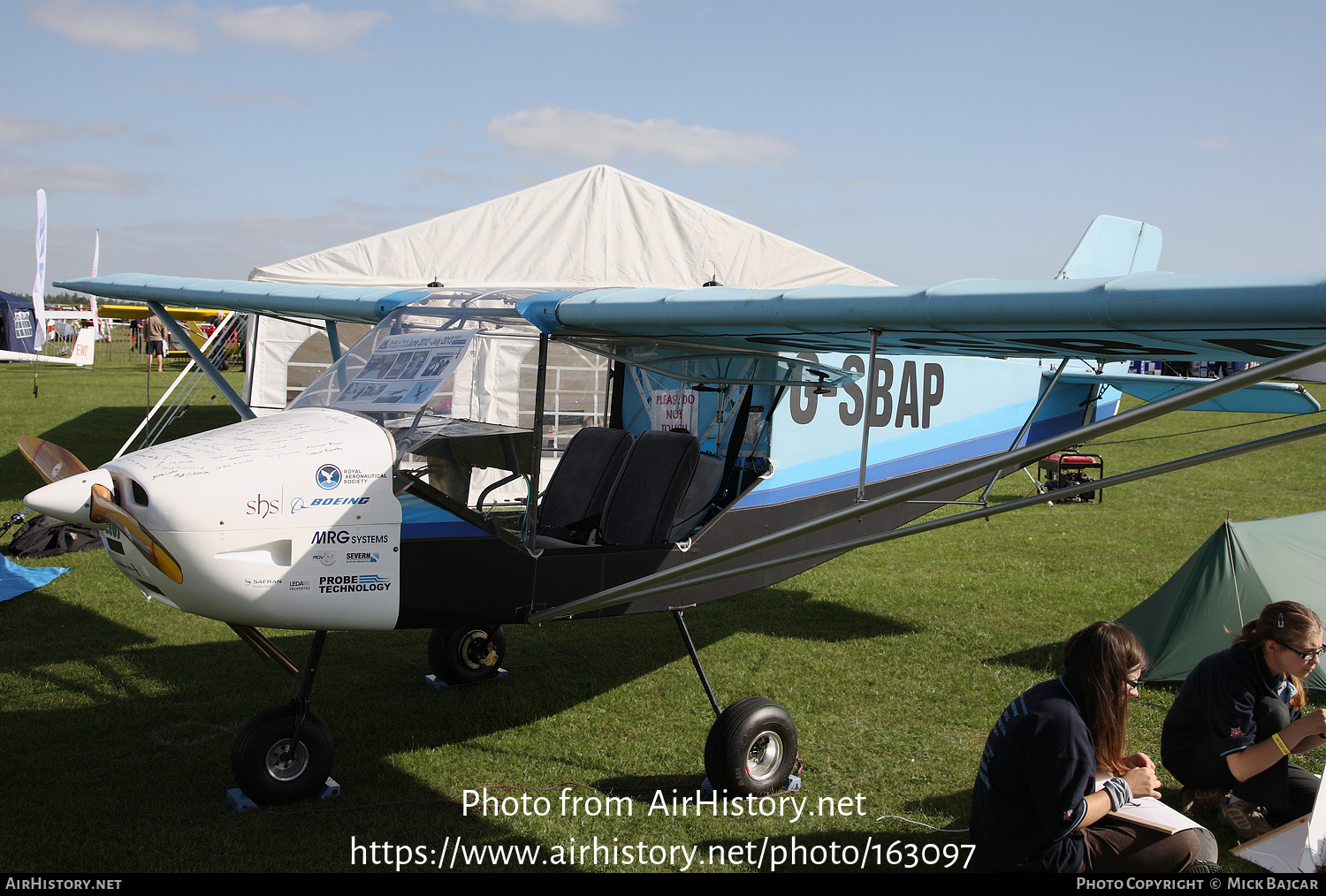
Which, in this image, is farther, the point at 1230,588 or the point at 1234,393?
the point at 1234,393

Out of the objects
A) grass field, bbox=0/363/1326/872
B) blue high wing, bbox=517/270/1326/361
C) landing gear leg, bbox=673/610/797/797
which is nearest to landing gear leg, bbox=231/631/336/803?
grass field, bbox=0/363/1326/872

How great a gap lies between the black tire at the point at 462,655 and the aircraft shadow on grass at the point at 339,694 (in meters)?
0.11

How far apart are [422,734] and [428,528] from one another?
158cm

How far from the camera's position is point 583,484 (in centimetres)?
522

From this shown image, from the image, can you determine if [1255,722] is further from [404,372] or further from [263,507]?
[263,507]

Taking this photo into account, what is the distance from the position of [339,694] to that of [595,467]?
2.11 m

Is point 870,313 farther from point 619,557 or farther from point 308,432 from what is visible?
point 308,432

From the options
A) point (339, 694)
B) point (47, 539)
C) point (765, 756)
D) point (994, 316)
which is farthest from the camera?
point (47, 539)

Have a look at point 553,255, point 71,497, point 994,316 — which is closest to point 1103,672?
point 994,316

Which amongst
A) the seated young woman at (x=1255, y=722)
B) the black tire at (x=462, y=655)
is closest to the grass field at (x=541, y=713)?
the black tire at (x=462, y=655)

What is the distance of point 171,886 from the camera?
131 inches

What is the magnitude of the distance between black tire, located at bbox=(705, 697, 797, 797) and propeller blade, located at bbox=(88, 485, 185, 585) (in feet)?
7.87

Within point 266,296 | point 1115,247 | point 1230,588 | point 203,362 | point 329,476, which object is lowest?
point 1230,588

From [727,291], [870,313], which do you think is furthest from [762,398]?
[870,313]
